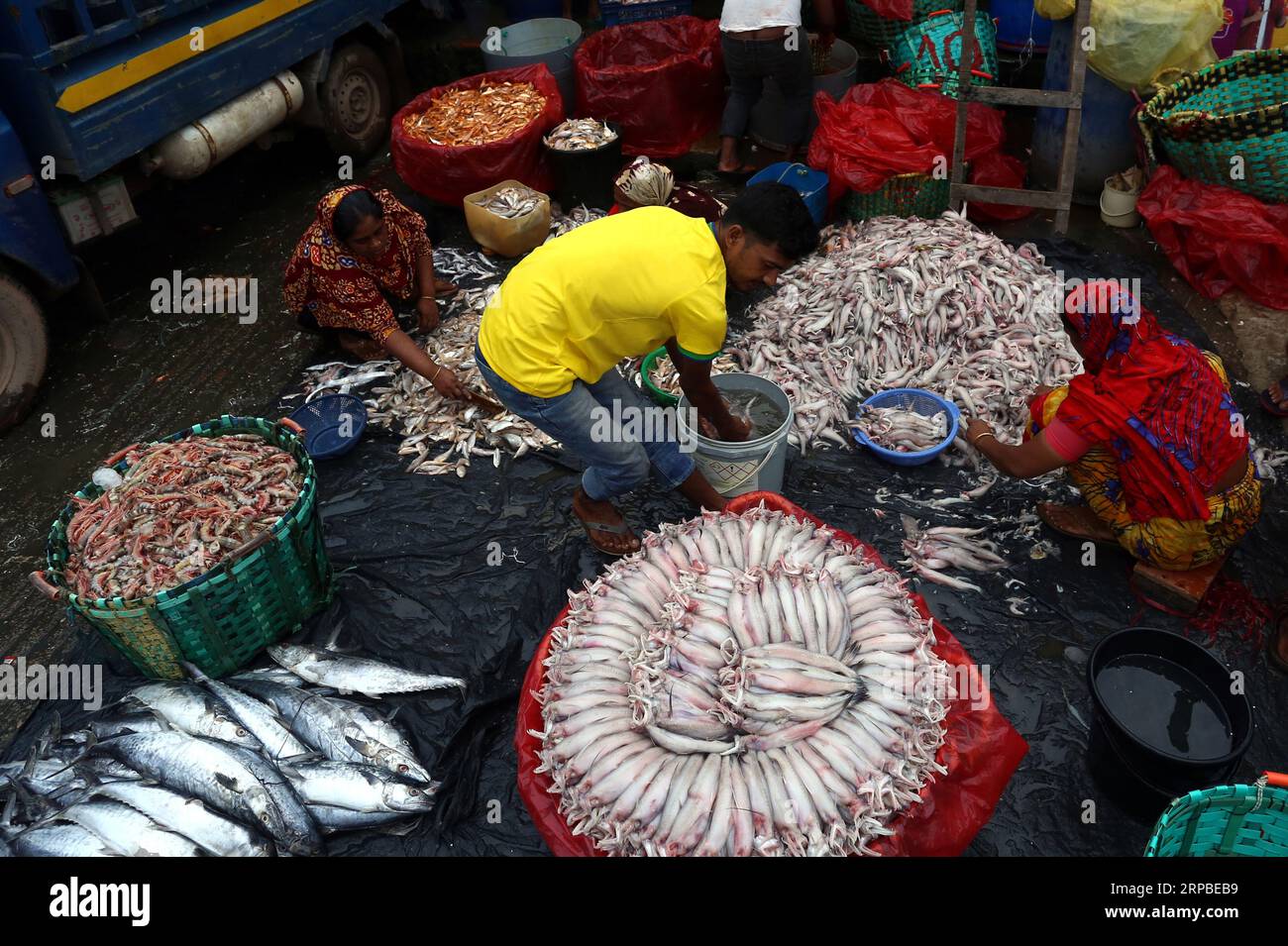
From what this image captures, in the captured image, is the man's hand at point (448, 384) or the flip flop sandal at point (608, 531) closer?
the flip flop sandal at point (608, 531)

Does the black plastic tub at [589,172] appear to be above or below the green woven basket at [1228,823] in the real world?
above

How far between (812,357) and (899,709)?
2.62m

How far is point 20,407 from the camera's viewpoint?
4832 millimetres

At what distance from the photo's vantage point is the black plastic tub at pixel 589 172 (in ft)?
19.9

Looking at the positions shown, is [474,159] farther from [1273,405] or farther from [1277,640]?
[1277,640]

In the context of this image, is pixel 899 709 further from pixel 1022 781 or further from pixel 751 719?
pixel 1022 781

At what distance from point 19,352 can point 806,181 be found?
188 inches

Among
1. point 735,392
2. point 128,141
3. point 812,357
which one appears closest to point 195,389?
point 128,141

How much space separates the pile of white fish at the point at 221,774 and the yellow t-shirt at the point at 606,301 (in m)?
1.32

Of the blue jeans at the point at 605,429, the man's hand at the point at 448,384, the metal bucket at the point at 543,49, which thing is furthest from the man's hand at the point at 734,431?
the metal bucket at the point at 543,49

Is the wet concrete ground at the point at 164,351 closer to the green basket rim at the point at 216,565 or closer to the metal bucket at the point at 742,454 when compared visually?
the green basket rim at the point at 216,565

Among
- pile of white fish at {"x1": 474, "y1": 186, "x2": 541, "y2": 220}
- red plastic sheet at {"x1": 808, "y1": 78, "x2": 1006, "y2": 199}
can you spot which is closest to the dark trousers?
red plastic sheet at {"x1": 808, "y1": 78, "x2": 1006, "y2": 199}

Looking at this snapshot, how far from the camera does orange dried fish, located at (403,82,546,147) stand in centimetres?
615

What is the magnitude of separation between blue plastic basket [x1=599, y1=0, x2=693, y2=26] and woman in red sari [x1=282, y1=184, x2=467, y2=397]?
124 inches
